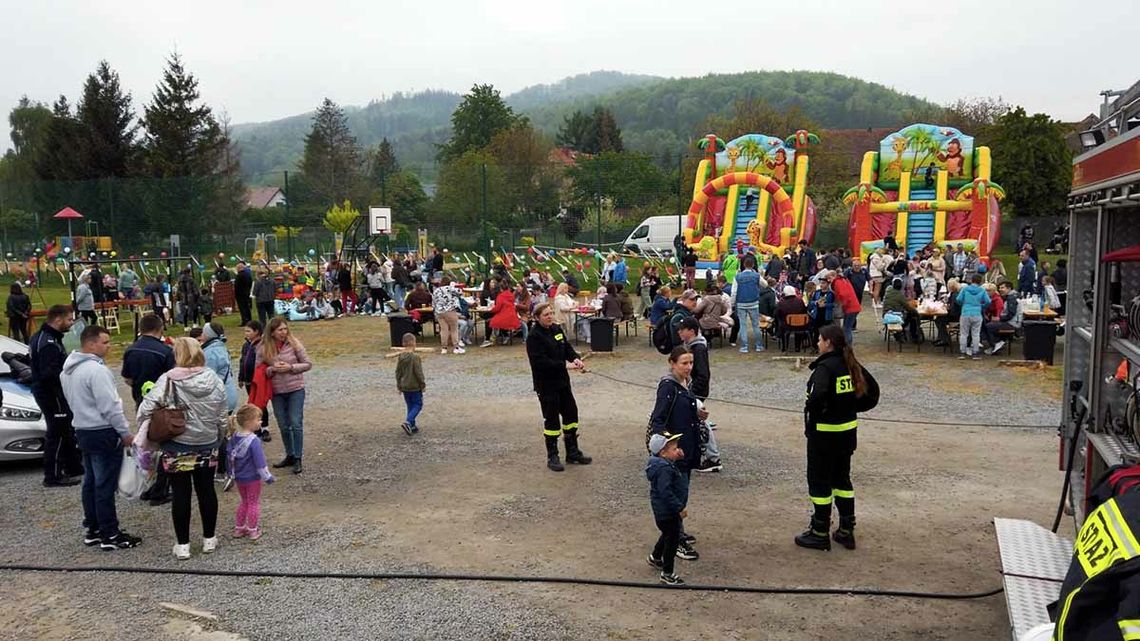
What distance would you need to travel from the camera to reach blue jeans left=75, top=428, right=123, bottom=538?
20.3ft

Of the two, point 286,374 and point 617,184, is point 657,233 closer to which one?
point 617,184

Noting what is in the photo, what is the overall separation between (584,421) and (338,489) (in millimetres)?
3344

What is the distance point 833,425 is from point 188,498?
4490 mm

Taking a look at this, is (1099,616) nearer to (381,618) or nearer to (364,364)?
(381,618)

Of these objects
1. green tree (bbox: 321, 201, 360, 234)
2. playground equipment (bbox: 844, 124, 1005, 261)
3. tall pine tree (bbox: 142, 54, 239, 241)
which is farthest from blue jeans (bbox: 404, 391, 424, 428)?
tall pine tree (bbox: 142, 54, 239, 241)

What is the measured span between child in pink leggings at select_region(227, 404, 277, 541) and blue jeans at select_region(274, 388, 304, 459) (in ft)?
4.67

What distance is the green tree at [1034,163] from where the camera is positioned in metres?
39.6

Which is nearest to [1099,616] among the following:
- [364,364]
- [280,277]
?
[364,364]

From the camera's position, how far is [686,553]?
5.99 metres

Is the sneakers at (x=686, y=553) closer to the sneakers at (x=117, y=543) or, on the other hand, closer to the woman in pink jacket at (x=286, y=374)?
the woman in pink jacket at (x=286, y=374)

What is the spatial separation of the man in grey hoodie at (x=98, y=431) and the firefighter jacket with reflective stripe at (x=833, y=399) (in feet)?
15.7

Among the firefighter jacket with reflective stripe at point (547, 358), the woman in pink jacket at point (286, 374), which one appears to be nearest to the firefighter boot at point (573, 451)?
the firefighter jacket with reflective stripe at point (547, 358)

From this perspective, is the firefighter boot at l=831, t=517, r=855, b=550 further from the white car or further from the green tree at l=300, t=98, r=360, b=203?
the green tree at l=300, t=98, r=360, b=203

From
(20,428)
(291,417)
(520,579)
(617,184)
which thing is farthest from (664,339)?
(617,184)
